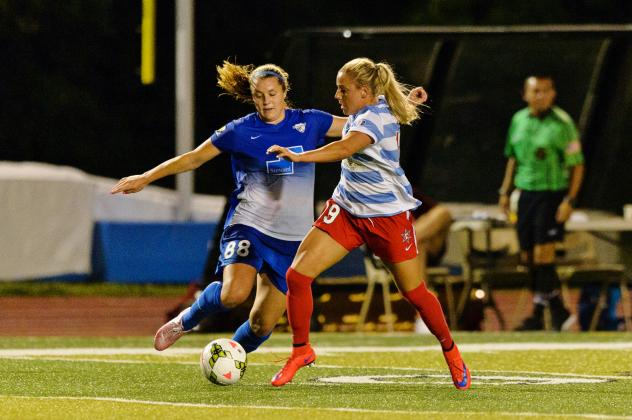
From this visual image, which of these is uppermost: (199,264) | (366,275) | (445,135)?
(445,135)

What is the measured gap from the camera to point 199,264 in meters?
27.4

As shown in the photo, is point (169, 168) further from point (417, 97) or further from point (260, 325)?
point (417, 97)

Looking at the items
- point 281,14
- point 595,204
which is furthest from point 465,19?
point 595,204

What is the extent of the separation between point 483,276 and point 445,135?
8.04 ft

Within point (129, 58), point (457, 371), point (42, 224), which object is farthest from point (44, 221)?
point (457, 371)

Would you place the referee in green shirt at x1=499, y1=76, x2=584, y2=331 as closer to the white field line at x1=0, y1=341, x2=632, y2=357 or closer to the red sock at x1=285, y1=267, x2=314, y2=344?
the white field line at x1=0, y1=341, x2=632, y2=357

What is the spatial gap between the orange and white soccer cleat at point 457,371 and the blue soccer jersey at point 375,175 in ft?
2.62

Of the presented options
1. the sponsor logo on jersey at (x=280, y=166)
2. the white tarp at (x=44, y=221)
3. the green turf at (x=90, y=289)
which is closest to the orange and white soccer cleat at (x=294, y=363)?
the sponsor logo on jersey at (x=280, y=166)

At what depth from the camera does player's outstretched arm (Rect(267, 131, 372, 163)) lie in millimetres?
8523

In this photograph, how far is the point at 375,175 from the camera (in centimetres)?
900

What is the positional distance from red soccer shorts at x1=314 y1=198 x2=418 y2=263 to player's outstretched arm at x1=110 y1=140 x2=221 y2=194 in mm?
842

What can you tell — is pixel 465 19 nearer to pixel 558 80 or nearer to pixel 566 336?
pixel 558 80

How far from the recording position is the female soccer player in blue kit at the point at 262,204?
9.52 m

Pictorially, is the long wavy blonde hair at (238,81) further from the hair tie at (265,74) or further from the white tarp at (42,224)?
the white tarp at (42,224)
